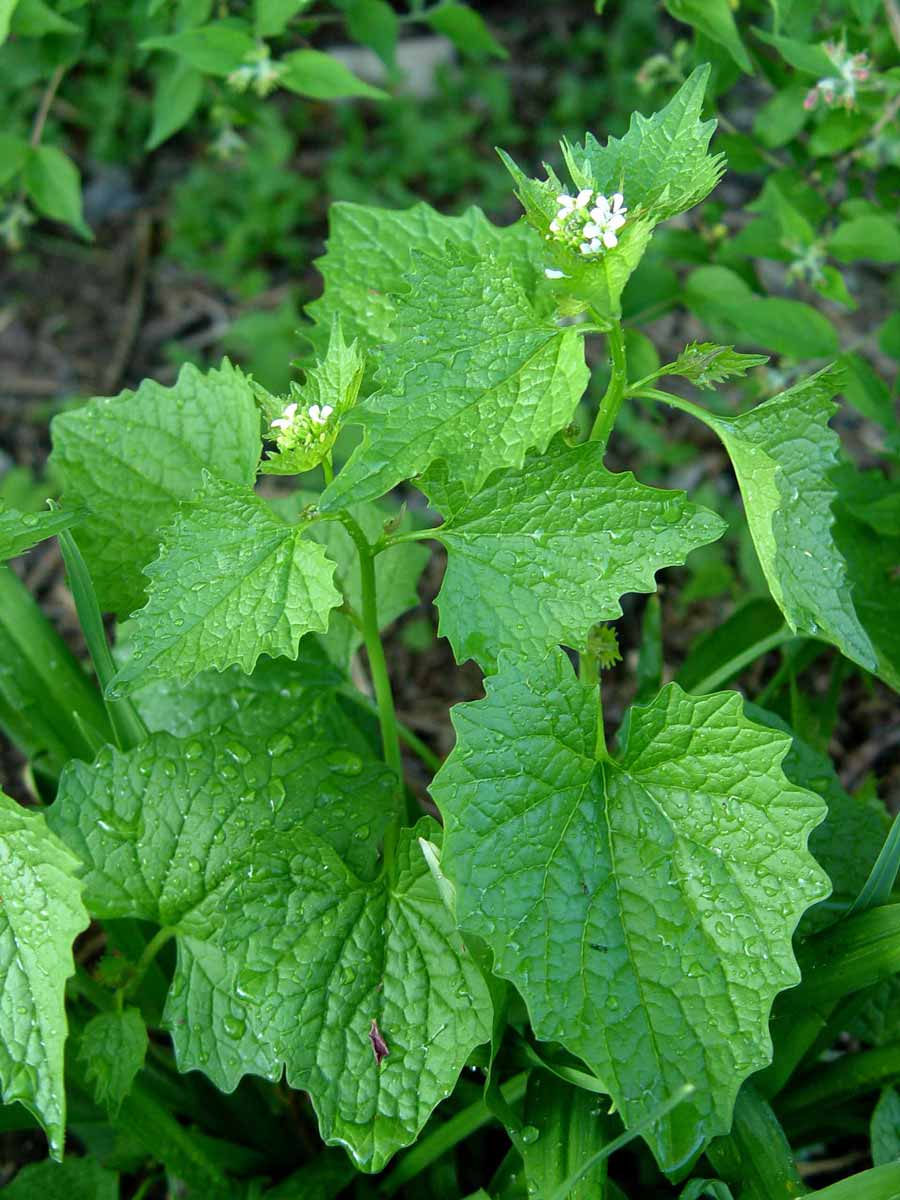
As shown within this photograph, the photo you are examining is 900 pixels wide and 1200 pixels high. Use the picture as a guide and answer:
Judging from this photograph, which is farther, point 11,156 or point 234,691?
point 11,156

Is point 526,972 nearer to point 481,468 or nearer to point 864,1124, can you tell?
point 481,468

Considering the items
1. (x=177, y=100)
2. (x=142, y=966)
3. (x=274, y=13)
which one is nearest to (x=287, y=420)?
(x=142, y=966)

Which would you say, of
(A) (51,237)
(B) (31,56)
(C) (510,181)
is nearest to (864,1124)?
(B) (31,56)

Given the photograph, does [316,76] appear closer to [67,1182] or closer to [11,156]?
[11,156]

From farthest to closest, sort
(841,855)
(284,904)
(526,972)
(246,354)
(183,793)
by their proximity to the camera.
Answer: (246,354)
(841,855)
(183,793)
(284,904)
(526,972)

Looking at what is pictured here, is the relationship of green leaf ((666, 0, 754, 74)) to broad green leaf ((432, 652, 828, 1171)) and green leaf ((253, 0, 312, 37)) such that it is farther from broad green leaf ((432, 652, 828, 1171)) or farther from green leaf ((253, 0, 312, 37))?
broad green leaf ((432, 652, 828, 1171))

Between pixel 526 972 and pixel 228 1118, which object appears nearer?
pixel 526 972

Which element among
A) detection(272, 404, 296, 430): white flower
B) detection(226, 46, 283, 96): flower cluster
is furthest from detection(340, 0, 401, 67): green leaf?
detection(272, 404, 296, 430): white flower
